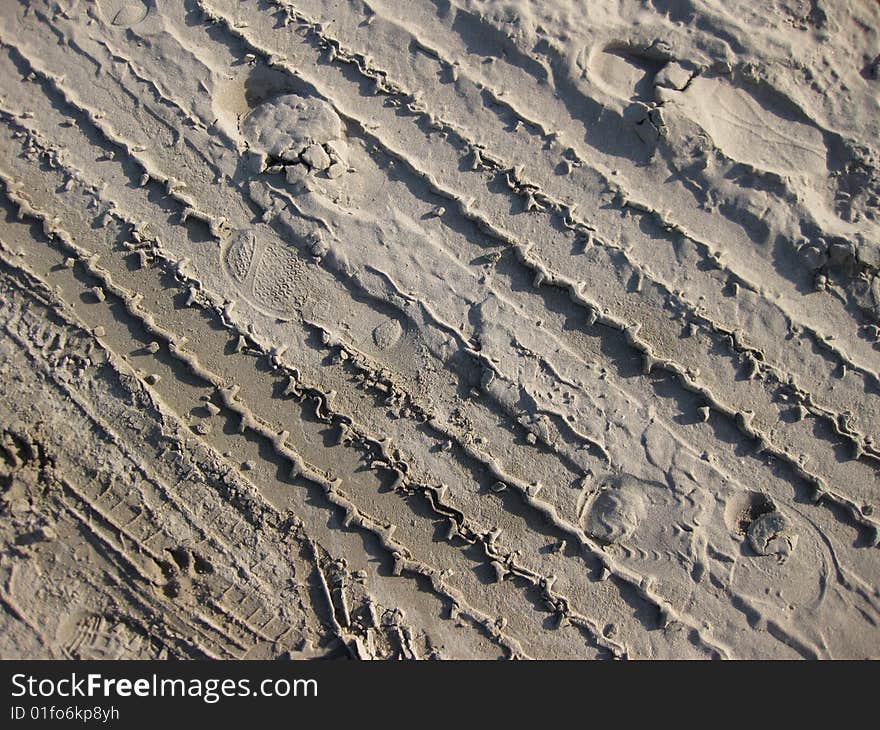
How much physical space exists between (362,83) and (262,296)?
3.74 ft

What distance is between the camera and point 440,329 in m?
3.14

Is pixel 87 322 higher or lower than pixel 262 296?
lower

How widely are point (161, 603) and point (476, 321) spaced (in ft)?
6.16

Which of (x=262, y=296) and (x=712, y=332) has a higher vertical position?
(x=712, y=332)

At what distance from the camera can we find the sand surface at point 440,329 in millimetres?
3031

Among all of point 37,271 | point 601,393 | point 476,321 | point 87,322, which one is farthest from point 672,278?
point 37,271

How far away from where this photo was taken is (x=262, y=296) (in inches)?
125

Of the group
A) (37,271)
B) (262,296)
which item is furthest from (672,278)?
(37,271)

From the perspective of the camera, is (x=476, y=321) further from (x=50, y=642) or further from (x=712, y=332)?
(x=50, y=642)

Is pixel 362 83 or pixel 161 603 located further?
pixel 362 83

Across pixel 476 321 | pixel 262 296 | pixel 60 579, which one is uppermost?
pixel 476 321

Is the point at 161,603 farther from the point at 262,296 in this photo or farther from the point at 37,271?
the point at 37,271

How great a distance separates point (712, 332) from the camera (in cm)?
313

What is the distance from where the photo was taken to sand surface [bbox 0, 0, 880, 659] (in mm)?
3031
